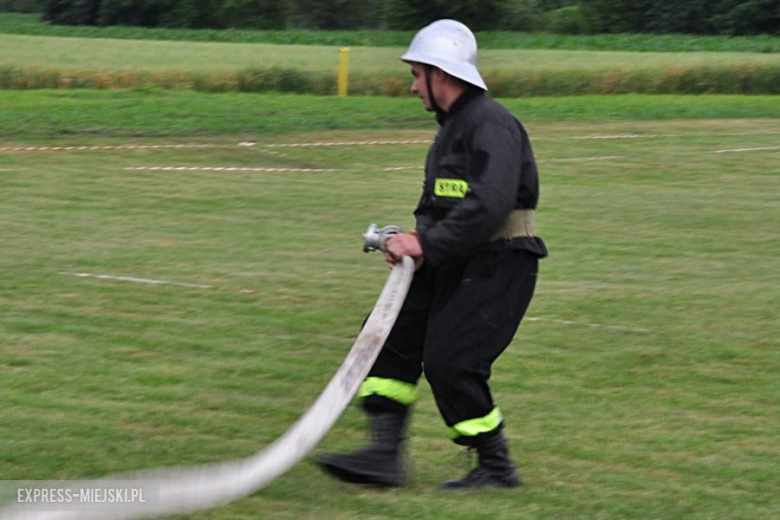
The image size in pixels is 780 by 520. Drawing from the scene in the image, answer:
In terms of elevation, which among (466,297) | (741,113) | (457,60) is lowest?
(741,113)

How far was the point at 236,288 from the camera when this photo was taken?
360 inches

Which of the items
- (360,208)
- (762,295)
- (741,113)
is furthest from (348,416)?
(741,113)

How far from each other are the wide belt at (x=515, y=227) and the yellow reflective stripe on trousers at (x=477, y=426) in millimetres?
663

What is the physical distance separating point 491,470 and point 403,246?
93 centimetres

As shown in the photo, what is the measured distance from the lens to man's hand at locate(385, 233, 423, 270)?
485 centimetres

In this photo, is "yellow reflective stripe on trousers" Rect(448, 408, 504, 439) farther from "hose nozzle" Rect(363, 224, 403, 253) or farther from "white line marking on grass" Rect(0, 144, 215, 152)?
"white line marking on grass" Rect(0, 144, 215, 152)

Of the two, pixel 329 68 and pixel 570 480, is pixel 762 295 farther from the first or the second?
pixel 329 68

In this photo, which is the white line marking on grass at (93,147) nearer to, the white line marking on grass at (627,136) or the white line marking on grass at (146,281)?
the white line marking on grass at (627,136)

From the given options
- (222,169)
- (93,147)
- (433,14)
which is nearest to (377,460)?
(222,169)

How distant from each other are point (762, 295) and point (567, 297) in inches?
54.0

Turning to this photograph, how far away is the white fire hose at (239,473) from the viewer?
4.20m

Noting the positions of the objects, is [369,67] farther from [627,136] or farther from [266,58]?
[627,136]

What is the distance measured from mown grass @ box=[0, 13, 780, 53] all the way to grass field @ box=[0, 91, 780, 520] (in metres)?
32.3

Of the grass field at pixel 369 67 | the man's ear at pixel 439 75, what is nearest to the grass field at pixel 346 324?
the man's ear at pixel 439 75
